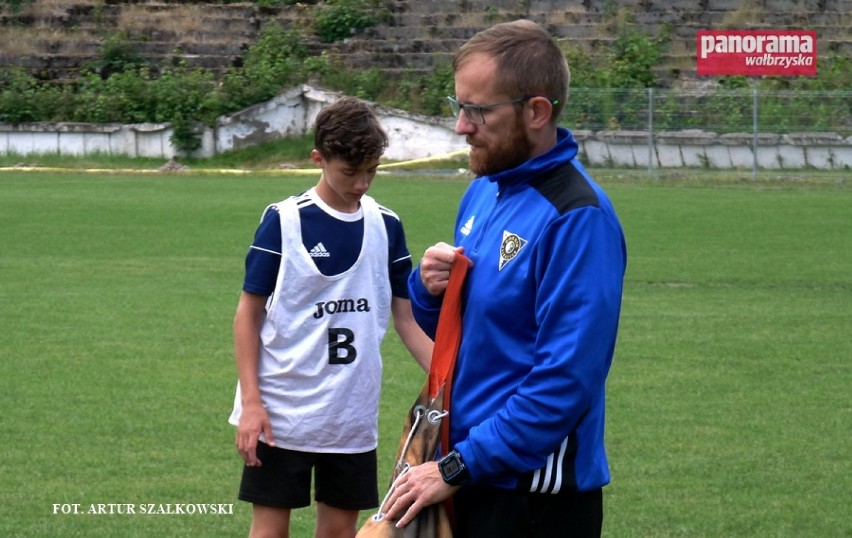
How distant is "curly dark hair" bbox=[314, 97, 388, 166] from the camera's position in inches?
162

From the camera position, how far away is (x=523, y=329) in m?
2.85

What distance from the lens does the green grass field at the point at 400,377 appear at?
586cm

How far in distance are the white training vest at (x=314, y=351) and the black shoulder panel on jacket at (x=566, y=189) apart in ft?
4.69

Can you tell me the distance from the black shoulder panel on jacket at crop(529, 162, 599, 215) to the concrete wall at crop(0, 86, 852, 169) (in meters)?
25.6

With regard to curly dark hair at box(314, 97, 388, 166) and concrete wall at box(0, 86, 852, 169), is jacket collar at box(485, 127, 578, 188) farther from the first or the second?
concrete wall at box(0, 86, 852, 169)

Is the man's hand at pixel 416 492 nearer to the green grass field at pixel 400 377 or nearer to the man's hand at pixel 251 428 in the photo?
the man's hand at pixel 251 428

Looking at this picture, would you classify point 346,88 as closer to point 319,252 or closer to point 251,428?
point 319,252

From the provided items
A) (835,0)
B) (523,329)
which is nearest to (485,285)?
(523,329)

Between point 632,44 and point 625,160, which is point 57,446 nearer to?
point 625,160

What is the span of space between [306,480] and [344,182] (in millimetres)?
955

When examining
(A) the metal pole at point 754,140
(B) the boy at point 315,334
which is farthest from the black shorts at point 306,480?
(A) the metal pole at point 754,140

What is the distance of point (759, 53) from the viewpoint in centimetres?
3086

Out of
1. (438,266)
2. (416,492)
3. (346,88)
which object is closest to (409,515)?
(416,492)

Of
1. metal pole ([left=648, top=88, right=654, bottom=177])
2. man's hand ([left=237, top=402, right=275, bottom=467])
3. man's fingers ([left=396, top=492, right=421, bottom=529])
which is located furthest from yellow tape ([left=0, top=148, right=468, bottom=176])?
man's fingers ([left=396, top=492, right=421, bottom=529])
